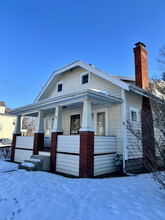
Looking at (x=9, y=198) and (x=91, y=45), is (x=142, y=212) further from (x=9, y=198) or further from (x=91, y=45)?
(x=91, y=45)

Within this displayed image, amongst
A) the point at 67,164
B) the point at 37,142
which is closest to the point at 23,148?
the point at 37,142

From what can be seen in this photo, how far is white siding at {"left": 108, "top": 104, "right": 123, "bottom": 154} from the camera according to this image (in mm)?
7484

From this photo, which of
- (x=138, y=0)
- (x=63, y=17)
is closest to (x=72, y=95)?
(x=138, y=0)

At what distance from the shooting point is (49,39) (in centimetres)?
1822

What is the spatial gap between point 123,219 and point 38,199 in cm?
197

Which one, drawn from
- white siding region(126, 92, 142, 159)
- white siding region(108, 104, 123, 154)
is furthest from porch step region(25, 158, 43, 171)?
white siding region(126, 92, 142, 159)

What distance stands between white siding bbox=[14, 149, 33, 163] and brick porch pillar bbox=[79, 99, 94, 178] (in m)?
4.37

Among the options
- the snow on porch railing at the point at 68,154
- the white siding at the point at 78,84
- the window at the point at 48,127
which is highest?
the white siding at the point at 78,84

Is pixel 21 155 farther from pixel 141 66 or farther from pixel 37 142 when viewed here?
pixel 141 66

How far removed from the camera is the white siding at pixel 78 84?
→ 8328mm

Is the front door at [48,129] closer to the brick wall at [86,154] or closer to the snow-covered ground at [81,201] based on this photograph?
the brick wall at [86,154]

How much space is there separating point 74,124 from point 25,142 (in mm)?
3289

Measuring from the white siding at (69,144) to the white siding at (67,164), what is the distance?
26cm

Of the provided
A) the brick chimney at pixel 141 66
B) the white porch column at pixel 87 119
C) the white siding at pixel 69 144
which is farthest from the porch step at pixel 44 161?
the brick chimney at pixel 141 66
